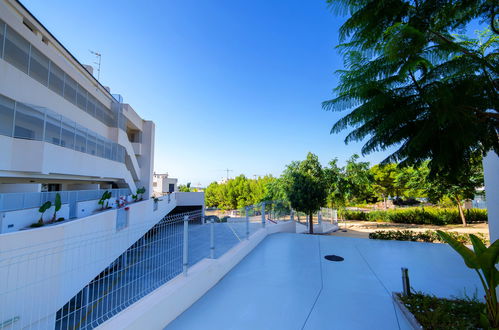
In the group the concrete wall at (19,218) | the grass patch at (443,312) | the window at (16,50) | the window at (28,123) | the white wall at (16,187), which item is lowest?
the grass patch at (443,312)

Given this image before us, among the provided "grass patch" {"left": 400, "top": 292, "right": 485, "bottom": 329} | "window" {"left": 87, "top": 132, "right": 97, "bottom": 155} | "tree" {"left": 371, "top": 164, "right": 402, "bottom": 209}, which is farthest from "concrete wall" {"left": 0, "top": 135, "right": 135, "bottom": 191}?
"tree" {"left": 371, "top": 164, "right": 402, "bottom": 209}

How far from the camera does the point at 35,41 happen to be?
9.34m

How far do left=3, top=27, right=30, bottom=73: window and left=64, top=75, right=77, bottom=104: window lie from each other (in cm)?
279

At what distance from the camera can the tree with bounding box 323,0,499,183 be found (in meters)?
1.81

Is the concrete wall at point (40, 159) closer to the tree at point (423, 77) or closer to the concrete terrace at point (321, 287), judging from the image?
the concrete terrace at point (321, 287)

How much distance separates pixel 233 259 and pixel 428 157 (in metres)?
4.37

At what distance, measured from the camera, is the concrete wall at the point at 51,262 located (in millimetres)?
3892

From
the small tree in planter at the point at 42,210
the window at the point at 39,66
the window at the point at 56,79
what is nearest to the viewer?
the small tree in planter at the point at 42,210

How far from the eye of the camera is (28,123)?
8477mm

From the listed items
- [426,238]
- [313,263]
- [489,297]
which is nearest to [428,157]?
[489,297]

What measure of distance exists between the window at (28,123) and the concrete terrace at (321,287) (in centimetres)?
980

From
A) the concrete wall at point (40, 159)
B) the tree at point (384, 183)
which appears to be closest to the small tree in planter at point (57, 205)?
the concrete wall at point (40, 159)

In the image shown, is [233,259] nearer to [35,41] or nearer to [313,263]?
[313,263]

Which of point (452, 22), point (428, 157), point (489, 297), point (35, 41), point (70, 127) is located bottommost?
point (489, 297)
